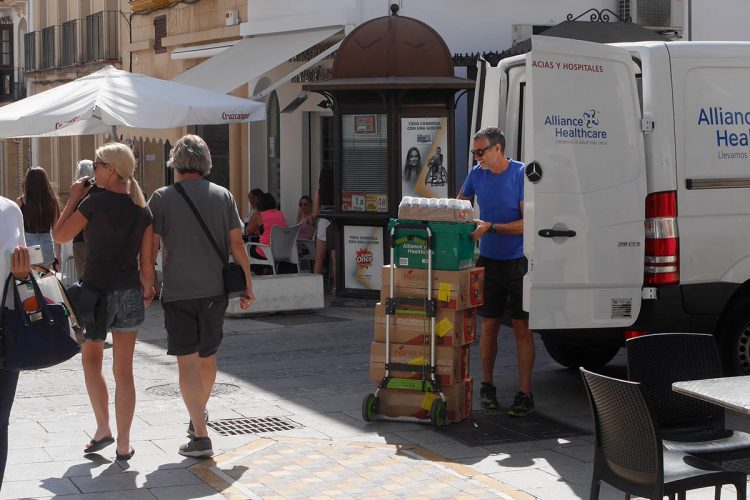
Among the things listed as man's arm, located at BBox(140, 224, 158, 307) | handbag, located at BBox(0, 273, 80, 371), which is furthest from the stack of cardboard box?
handbag, located at BBox(0, 273, 80, 371)

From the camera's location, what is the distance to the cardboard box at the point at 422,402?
798 cm

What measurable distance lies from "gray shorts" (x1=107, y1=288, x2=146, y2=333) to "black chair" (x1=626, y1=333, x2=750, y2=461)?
9.16 ft

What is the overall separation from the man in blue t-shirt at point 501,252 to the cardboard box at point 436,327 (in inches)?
13.6

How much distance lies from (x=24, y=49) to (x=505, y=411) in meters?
31.4

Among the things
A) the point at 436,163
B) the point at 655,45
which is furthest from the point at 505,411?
the point at 436,163

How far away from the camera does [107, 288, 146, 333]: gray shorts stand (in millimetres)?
6977

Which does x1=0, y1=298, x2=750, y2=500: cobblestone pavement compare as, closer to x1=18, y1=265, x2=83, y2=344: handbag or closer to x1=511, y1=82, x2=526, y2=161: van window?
x1=18, y1=265, x2=83, y2=344: handbag

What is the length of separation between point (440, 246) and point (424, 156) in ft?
20.3

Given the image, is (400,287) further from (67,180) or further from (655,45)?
(67,180)

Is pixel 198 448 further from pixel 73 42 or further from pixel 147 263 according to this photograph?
pixel 73 42

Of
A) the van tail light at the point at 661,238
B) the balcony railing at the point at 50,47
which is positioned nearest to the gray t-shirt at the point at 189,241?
the van tail light at the point at 661,238

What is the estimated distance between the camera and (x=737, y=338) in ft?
27.9

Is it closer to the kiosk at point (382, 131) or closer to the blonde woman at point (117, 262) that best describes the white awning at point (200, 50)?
the kiosk at point (382, 131)

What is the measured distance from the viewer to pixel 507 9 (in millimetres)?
16312
